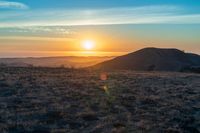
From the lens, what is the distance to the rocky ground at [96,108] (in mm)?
17438

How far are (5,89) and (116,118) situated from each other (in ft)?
35.2

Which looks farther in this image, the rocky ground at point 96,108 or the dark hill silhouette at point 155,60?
the dark hill silhouette at point 155,60

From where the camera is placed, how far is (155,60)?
86.9 meters

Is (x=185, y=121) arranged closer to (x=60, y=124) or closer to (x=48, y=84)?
(x=60, y=124)

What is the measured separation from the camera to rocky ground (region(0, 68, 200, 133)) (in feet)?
57.2

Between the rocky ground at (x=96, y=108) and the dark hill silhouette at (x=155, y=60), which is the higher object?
the dark hill silhouette at (x=155, y=60)

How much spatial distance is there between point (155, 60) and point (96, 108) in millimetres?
66624

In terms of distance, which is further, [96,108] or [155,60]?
[155,60]

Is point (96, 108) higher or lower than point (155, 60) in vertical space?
lower

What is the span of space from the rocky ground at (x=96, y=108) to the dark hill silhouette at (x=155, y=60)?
5205 cm

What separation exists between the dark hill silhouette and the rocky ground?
52.0 metres

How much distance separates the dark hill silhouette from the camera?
83000mm

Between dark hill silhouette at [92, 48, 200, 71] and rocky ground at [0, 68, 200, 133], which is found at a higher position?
dark hill silhouette at [92, 48, 200, 71]

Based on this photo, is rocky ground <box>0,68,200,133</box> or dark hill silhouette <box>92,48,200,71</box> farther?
dark hill silhouette <box>92,48,200,71</box>
